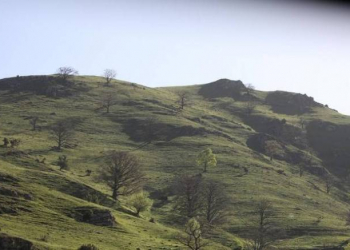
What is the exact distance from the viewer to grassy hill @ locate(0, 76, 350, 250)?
62.5m

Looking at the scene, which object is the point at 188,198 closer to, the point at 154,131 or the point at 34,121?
the point at 154,131

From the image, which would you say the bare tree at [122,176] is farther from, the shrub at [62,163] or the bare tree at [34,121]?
the bare tree at [34,121]

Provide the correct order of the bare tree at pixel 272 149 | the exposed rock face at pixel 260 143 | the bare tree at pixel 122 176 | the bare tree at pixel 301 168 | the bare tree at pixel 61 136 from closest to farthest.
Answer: the bare tree at pixel 122 176 → the bare tree at pixel 61 136 → the bare tree at pixel 301 168 → the bare tree at pixel 272 149 → the exposed rock face at pixel 260 143

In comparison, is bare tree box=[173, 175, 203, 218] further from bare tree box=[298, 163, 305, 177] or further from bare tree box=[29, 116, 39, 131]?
bare tree box=[29, 116, 39, 131]

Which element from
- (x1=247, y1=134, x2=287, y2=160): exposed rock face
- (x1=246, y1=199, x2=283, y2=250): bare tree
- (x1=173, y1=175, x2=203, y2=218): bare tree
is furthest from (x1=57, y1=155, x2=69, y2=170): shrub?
(x1=247, y1=134, x2=287, y2=160): exposed rock face

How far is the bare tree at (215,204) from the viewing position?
98688 mm

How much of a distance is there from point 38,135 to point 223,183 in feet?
226

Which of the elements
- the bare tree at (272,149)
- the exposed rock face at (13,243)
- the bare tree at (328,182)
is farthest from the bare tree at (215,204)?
the bare tree at (272,149)

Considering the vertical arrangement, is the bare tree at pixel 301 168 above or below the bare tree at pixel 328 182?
above

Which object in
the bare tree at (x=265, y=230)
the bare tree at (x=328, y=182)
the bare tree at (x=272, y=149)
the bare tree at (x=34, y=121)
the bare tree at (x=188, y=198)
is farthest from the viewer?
the bare tree at (x=272, y=149)

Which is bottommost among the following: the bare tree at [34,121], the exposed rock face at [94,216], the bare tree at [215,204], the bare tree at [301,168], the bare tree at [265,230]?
the bare tree at [265,230]

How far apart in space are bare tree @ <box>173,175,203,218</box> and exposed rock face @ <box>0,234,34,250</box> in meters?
57.3

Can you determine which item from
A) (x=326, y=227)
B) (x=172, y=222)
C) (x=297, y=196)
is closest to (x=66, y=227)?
(x=172, y=222)

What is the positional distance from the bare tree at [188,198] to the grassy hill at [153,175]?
2.91m
